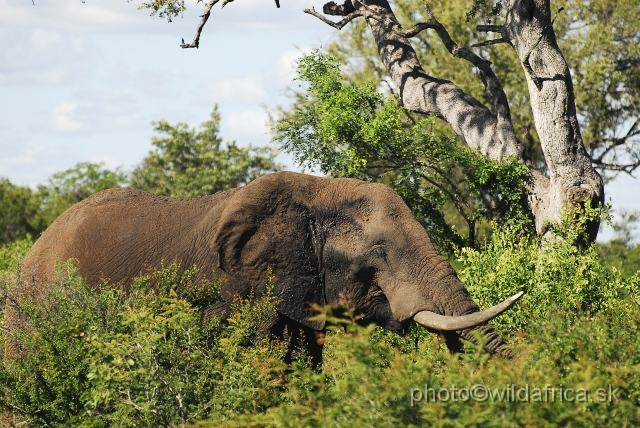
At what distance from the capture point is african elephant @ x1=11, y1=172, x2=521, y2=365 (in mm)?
9008

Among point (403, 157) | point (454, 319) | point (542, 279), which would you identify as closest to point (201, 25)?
point (403, 157)

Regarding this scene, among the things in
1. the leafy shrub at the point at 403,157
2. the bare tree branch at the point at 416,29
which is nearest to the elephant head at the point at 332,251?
the leafy shrub at the point at 403,157

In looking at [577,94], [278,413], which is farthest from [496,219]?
[577,94]

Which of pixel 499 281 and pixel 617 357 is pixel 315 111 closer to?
pixel 499 281

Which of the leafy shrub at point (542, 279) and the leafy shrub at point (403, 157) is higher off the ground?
the leafy shrub at point (403, 157)

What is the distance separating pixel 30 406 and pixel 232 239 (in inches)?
93.8

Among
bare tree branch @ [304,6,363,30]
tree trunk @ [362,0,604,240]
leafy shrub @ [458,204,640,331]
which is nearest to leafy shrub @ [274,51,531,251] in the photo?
tree trunk @ [362,0,604,240]

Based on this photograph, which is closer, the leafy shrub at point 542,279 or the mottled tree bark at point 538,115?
the leafy shrub at point 542,279

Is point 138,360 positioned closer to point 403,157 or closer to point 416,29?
point 403,157

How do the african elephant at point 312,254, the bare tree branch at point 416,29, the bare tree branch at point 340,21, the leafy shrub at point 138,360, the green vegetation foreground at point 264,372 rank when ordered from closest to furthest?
1. the green vegetation foreground at point 264,372
2. the leafy shrub at point 138,360
3. the african elephant at point 312,254
4. the bare tree branch at point 416,29
5. the bare tree branch at point 340,21

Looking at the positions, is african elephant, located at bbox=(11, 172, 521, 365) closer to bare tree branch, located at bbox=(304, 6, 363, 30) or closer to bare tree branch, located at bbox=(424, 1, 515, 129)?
bare tree branch, located at bbox=(424, 1, 515, 129)

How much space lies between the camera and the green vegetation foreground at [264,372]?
6180 mm

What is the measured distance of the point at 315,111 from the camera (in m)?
15.5

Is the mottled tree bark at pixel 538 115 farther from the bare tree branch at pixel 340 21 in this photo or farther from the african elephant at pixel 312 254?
the african elephant at pixel 312 254
